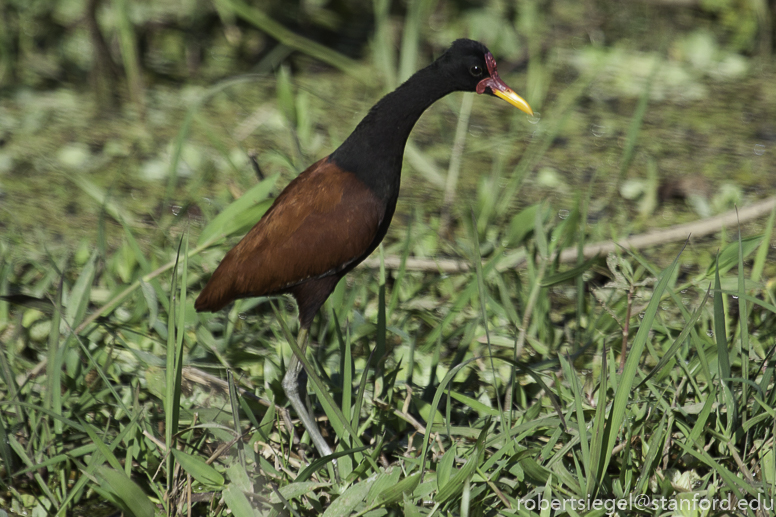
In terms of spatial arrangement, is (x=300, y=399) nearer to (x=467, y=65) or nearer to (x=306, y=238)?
(x=306, y=238)

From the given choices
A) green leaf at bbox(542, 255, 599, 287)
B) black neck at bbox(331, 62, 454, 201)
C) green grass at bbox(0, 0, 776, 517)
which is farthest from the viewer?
green leaf at bbox(542, 255, 599, 287)

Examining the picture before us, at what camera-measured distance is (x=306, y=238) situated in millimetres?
2285

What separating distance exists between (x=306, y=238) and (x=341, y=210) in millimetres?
129

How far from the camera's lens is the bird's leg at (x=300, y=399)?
2301 mm

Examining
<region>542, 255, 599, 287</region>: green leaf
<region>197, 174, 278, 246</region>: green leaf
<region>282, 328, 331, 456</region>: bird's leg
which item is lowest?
<region>282, 328, 331, 456</region>: bird's leg

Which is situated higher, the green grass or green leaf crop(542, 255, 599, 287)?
green leaf crop(542, 255, 599, 287)

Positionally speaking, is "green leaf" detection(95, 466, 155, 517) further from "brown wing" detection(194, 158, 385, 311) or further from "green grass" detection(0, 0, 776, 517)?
"brown wing" detection(194, 158, 385, 311)

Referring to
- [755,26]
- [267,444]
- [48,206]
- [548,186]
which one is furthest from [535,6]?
[267,444]

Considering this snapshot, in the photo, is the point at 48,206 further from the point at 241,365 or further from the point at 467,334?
the point at 467,334

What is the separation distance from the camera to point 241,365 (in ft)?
8.54

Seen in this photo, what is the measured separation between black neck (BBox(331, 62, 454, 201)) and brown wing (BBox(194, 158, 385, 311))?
0.04 meters

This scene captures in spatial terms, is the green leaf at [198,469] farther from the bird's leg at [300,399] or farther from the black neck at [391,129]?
the black neck at [391,129]

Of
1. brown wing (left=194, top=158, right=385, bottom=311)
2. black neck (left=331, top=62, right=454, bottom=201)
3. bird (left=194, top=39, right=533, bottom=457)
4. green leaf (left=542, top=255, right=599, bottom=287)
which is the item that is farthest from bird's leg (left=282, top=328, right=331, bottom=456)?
green leaf (left=542, top=255, right=599, bottom=287)

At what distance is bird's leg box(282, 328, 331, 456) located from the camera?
230 centimetres
